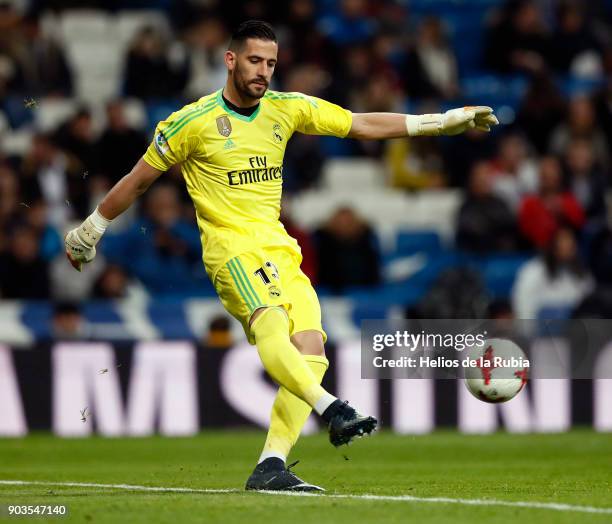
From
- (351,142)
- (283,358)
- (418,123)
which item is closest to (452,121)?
(418,123)

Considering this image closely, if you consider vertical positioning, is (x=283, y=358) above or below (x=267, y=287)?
below

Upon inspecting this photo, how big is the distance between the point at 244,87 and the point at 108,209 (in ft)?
3.44

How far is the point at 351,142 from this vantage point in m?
19.2

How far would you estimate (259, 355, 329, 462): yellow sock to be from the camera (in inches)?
318

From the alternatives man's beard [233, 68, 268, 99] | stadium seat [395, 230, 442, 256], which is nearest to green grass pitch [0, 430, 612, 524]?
man's beard [233, 68, 268, 99]

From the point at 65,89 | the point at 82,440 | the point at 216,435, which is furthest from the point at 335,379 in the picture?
the point at 65,89

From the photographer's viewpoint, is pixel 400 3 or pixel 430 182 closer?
pixel 430 182

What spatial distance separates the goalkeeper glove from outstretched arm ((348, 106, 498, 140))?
5.00 feet

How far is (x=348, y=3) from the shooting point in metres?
20.1

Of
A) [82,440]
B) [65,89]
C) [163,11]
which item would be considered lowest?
[82,440]

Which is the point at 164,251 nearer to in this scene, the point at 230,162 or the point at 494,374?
the point at 494,374

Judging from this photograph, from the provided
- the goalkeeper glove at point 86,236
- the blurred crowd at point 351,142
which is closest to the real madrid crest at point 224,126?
the goalkeeper glove at point 86,236

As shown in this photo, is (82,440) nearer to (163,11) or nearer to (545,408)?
(545,408)

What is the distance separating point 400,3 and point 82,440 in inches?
364
